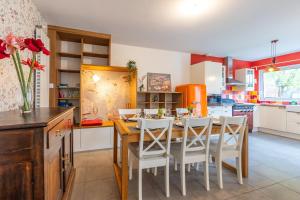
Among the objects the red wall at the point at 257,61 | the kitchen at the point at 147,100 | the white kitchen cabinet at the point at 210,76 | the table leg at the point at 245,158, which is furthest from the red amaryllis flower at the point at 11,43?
the red wall at the point at 257,61

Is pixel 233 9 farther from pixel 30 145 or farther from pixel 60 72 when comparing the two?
pixel 60 72

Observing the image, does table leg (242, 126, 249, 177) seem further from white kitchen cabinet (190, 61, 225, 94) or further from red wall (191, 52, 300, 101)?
red wall (191, 52, 300, 101)

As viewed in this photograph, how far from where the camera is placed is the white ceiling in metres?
2.40

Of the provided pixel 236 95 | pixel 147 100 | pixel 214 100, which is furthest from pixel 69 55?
pixel 236 95

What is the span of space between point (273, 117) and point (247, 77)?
1516 millimetres

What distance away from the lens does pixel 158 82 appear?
15.2ft

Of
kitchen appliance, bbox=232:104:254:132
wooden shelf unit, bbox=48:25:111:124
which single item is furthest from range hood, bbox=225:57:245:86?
wooden shelf unit, bbox=48:25:111:124

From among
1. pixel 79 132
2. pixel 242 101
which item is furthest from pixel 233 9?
pixel 242 101

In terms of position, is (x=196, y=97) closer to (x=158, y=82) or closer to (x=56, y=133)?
(x=158, y=82)

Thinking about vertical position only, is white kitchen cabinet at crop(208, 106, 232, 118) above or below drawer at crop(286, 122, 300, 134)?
above

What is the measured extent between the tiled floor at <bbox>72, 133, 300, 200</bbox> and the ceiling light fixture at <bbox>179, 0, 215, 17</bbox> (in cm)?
261

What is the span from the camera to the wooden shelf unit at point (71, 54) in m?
3.21

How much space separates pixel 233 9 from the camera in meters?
2.48

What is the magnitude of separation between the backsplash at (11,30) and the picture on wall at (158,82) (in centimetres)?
292
